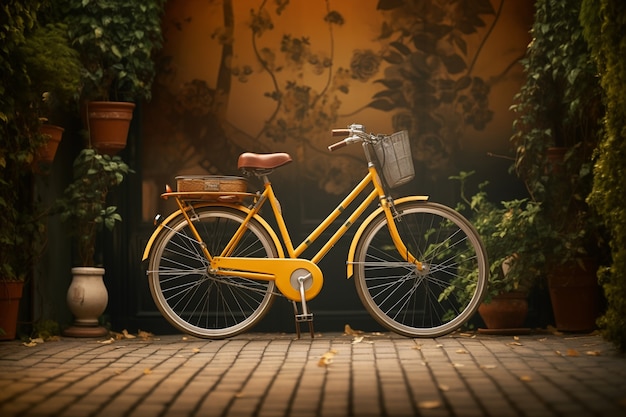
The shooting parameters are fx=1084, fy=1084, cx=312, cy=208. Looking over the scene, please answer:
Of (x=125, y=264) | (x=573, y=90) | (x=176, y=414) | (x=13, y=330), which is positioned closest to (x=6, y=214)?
(x=13, y=330)

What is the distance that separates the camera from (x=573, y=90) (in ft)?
24.6

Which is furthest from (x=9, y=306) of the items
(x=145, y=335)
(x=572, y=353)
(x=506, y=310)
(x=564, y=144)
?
(x=564, y=144)

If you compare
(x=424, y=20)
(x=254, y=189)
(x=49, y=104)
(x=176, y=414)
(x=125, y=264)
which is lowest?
(x=176, y=414)

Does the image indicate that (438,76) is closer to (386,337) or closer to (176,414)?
(386,337)

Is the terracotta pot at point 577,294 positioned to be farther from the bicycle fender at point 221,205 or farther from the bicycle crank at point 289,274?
the bicycle fender at point 221,205

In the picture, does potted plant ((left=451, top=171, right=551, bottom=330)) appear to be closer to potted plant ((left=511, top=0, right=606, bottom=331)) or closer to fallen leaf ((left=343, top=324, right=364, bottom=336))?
potted plant ((left=511, top=0, right=606, bottom=331))

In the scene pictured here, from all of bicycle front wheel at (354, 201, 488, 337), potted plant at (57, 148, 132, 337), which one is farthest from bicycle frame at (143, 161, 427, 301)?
potted plant at (57, 148, 132, 337)

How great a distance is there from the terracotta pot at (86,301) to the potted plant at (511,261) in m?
2.55

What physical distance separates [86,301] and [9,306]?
0.65 metres

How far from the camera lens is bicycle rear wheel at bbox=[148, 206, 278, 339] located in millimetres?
7297

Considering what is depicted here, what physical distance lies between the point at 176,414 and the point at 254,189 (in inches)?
167

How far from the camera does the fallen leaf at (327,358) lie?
19.2 feet

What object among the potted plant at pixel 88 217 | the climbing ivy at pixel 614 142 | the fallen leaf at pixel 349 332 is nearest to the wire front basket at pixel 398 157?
the climbing ivy at pixel 614 142

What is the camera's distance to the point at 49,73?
6969mm
